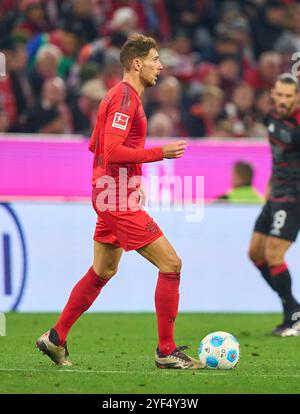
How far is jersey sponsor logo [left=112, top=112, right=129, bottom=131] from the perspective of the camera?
300 inches

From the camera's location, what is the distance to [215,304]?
12.3 metres

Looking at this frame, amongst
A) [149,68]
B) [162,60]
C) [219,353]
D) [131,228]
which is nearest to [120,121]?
[149,68]

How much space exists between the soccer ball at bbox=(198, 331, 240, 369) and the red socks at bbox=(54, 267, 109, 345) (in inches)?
34.3

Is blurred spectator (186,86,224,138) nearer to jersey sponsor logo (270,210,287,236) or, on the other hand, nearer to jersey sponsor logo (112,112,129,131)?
jersey sponsor logo (270,210,287,236)

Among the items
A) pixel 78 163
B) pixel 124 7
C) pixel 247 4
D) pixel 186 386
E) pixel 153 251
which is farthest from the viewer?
pixel 247 4

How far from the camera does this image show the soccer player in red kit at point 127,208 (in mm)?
7629

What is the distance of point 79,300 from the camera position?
26.3ft

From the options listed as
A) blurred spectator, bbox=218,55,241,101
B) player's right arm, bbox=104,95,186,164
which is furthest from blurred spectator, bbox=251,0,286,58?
player's right arm, bbox=104,95,186,164

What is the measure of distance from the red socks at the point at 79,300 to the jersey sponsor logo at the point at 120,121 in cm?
112

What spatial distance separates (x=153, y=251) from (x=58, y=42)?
353 inches

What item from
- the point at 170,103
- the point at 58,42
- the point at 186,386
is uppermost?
the point at 58,42

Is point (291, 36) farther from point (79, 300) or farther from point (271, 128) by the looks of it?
point (79, 300)

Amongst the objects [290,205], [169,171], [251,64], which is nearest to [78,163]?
[169,171]

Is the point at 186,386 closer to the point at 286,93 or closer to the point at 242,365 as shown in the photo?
the point at 242,365
